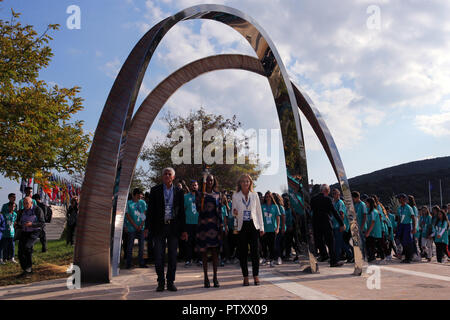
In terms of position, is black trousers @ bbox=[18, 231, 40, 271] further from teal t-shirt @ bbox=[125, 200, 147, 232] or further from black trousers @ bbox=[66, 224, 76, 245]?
black trousers @ bbox=[66, 224, 76, 245]

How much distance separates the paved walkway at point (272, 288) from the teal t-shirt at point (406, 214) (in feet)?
8.49

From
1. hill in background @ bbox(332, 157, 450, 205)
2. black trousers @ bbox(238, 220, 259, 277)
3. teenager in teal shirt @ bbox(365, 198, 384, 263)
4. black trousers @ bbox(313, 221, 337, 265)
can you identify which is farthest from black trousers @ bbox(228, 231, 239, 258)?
hill in background @ bbox(332, 157, 450, 205)

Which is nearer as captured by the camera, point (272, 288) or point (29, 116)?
point (272, 288)

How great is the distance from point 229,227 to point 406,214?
519cm

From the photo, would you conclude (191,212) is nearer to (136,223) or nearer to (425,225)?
(136,223)

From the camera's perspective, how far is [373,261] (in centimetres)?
1077

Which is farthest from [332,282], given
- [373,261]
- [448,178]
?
[448,178]

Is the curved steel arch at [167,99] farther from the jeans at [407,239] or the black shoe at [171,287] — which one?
the black shoe at [171,287]

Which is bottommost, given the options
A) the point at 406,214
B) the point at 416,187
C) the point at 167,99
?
the point at 406,214

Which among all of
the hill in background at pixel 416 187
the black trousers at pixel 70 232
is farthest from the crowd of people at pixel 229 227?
the hill in background at pixel 416 187

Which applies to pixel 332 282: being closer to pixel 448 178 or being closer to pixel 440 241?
pixel 440 241

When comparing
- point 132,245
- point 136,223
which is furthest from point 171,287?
point 136,223

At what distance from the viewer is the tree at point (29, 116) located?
11250 millimetres

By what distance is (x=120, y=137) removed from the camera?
7.11 metres
